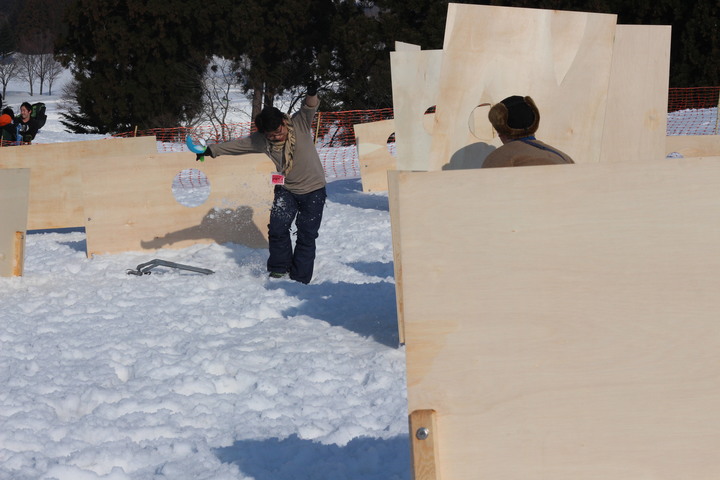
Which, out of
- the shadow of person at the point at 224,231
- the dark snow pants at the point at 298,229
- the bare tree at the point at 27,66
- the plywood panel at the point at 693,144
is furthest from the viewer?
the bare tree at the point at 27,66

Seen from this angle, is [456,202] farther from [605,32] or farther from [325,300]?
[325,300]

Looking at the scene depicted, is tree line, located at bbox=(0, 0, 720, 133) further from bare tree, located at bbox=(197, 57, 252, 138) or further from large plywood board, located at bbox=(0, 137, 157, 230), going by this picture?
large plywood board, located at bbox=(0, 137, 157, 230)

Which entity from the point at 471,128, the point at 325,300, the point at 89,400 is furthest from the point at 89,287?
the point at 471,128

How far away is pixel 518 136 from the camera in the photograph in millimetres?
4027

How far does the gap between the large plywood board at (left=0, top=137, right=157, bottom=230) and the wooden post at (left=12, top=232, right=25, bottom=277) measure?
2.95 meters

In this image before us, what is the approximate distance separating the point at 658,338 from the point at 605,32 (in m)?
2.91

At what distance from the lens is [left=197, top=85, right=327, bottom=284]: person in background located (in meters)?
7.00

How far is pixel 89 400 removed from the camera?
13.3 feet

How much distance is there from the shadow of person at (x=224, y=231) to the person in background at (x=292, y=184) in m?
1.24

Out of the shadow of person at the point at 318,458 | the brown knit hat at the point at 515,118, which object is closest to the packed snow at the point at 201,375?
the shadow of person at the point at 318,458

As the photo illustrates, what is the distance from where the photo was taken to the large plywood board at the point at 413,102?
4.69 m

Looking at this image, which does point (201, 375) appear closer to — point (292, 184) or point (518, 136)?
point (518, 136)

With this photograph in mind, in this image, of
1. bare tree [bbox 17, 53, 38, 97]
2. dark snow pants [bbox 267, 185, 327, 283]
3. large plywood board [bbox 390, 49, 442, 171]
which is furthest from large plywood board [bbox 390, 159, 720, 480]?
bare tree [bbox 17, 53, 38, 97]

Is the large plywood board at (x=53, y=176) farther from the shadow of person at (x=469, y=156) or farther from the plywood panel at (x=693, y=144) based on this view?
the shadow of person at (x=469, y=156)
